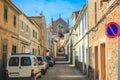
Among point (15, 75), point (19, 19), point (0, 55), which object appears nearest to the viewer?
point (15, 75)

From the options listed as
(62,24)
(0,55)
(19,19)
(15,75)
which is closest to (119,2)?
(15,75)

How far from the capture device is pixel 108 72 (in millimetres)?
14406

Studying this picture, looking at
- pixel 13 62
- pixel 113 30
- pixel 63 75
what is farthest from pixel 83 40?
pixel 113 30

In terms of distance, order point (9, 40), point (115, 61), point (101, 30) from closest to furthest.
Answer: point (115, 61), point (101, 30), point (9, 40)

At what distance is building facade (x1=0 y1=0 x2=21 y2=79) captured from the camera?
22.1 metres

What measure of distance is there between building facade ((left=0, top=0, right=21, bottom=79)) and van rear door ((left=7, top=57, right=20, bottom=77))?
8.46 ft

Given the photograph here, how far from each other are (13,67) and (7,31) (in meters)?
5.69

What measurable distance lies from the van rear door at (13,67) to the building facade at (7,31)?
2.58 metres

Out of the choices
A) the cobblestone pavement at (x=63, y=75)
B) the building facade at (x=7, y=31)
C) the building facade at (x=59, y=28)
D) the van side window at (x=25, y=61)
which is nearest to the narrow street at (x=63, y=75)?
the cobblestone pavement at (x=63, y=75)

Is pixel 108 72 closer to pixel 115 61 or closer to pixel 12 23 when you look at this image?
pixel 115 61

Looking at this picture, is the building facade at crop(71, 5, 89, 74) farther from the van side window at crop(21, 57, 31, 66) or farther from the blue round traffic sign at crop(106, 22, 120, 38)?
the blue round traffic sign at crop(106, 22, 120, 38)

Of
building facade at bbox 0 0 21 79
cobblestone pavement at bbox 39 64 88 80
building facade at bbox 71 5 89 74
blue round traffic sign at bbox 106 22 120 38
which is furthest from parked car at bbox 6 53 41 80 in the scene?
blue round traffic sign at bbox 106 22 120 38

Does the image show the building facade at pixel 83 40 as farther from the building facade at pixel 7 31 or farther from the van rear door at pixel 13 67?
the van rear door at pixel 13 67

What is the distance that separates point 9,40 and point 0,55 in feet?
11.6
